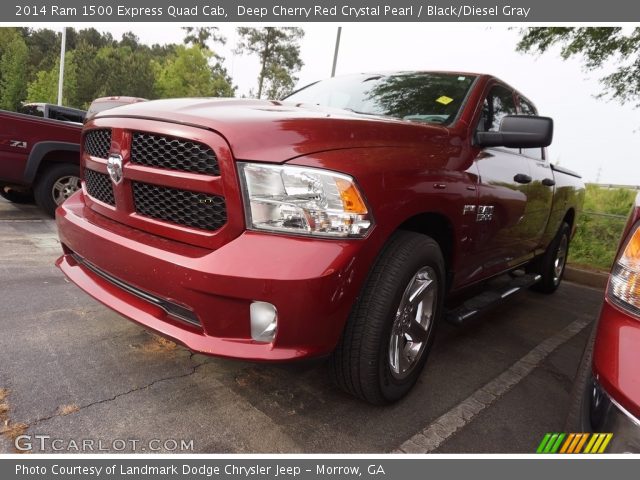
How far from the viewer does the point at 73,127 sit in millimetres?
5723

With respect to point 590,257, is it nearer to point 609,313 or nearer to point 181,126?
point 609,313

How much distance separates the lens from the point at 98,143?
7.30ft

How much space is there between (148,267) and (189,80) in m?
36.0

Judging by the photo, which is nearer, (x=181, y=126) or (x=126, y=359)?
(x=181, y=126)

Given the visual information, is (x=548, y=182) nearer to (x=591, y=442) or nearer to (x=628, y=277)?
(x=628, y=277)

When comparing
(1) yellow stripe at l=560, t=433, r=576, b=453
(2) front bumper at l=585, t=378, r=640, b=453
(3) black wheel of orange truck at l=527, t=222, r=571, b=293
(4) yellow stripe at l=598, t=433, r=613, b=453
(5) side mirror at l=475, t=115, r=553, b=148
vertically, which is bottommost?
(3) black wheel of orange truck at l=527, t=222, r=571, b=293

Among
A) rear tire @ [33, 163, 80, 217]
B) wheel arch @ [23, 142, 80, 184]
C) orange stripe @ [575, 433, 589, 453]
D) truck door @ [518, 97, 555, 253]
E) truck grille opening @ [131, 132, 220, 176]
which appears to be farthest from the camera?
rear tire @ [33, 163, 80, 217]

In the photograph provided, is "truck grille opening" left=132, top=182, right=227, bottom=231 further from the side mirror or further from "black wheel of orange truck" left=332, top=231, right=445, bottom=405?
the side mirror

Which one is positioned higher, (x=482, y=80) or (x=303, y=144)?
(x=482, y=80)

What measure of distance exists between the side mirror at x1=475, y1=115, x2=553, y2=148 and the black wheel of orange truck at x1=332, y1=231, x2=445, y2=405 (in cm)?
84

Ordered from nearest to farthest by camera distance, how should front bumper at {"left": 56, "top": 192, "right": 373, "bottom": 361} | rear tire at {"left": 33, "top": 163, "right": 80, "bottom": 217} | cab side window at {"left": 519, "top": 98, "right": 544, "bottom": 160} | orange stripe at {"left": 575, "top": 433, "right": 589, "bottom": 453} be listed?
orange stripe at {"left": 575, "top": 433, "right": 589, "bottom": 453}
front bumper at {"left": 56, "top": 192, "right": 373, "bottom": 361}
cab side window at {"left": 519, "top": 98, "right": 544, "bottom": 160}
rear tire at {"left": 33, "top": 163, "right": 80, "bottom": 217}

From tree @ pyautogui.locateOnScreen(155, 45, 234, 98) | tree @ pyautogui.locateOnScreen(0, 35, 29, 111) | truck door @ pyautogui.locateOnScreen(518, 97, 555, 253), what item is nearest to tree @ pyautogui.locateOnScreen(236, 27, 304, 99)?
tree @ pyautogui.locateOnScreen(155, 45, 234, 98)

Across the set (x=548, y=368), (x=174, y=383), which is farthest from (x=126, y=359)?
(x=548, y=368)

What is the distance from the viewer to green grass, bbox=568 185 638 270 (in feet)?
20.2
